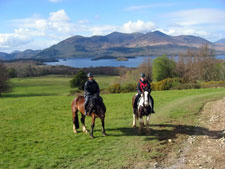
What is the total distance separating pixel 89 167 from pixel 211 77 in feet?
210

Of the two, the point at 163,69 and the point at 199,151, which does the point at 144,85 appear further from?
the point at 163,69

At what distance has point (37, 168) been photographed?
8.53 metres

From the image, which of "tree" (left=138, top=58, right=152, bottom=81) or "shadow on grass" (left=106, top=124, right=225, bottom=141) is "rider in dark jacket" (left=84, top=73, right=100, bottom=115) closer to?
"shadow on grass" (left=106, top=124, right=225, bottom=141)

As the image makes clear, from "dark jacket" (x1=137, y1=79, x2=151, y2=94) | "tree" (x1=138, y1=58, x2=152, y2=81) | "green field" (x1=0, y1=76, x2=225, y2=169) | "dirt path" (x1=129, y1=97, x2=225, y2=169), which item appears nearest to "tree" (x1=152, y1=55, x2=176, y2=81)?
"tree" (x1=138, y1=58, x2=152, y2=81)

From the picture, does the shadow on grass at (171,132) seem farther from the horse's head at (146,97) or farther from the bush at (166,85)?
the bush at (166,85)

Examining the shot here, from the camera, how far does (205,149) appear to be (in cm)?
970

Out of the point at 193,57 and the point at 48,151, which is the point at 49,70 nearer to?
the point at 193,57

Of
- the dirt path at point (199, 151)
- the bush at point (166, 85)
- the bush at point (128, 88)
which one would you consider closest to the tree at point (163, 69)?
the bush at point (166, 85)

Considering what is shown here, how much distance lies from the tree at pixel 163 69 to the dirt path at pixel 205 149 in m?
60.6

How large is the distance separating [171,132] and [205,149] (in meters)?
2.79

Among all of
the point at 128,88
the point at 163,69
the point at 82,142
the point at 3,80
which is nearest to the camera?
the point at 82,142

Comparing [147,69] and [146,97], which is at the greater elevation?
[147,69]

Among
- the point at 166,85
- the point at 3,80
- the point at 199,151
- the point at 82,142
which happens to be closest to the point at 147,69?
the point at 166,85

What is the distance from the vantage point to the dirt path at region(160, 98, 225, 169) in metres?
8.34
